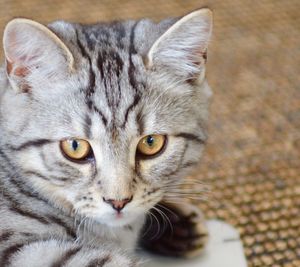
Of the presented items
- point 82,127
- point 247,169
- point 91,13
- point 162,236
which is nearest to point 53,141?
point 82,127

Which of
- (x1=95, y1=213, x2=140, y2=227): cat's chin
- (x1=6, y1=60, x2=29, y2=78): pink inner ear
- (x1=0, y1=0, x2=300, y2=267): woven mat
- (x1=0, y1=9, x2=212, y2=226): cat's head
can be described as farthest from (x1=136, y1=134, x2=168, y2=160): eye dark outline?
(x1=0, y1=0, x2=300, y2=267): woven mat

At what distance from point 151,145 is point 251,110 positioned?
78 cm

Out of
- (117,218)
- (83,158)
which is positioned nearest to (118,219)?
(117,218)

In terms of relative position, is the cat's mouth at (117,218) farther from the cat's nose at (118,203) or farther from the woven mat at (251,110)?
the woven mat at (251,110)

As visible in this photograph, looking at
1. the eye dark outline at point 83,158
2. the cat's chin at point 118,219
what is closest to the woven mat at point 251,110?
the cat's chin at point 118,219

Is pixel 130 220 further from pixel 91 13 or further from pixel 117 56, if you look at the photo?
pixel 91 13

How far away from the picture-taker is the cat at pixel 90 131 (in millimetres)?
1014

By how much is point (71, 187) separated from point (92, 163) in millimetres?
61

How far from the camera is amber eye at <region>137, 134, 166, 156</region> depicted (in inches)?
41.4

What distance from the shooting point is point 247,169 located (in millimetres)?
1564

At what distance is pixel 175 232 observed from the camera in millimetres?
1258

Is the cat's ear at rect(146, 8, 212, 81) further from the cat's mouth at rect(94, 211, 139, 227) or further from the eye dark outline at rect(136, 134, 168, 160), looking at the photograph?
the cat's mouth at rect(94, 211, 139, 227)

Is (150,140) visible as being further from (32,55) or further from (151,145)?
(32,55)

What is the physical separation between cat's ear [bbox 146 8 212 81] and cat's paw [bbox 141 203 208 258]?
0.29 metres
